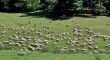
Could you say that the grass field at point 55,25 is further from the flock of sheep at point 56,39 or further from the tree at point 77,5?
the tree at point 77,5

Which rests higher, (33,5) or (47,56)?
(47,56)

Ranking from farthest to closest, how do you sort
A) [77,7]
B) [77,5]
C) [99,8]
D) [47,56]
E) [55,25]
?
[99,8] < [77,7] < [77,5] < [55,25] < [47,56]

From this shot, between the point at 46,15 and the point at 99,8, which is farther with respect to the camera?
the point at 46,15

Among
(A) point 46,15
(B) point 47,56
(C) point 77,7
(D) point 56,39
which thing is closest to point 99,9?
(C) point 77,7

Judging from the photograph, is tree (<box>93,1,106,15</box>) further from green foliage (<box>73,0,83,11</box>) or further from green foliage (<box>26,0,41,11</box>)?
green foliage (<box>26,0,41,11</box>)

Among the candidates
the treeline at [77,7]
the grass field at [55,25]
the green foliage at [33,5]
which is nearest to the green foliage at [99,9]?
the treeline at [77,7]

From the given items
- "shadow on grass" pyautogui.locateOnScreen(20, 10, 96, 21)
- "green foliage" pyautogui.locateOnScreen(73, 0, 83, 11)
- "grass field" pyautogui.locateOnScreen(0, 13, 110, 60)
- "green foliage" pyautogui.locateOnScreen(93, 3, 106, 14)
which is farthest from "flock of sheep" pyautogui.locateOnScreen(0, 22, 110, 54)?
"green foliage" pyautogui.locateOnScreen(93, 3, 106, 14)

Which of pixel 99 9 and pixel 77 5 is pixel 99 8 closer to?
pixel 99 9

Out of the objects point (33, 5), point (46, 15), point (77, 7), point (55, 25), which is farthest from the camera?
point (33, 5)

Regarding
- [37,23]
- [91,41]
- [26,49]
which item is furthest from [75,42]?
[37,23]

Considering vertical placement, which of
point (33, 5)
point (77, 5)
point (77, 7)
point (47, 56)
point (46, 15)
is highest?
point (77, 5)
